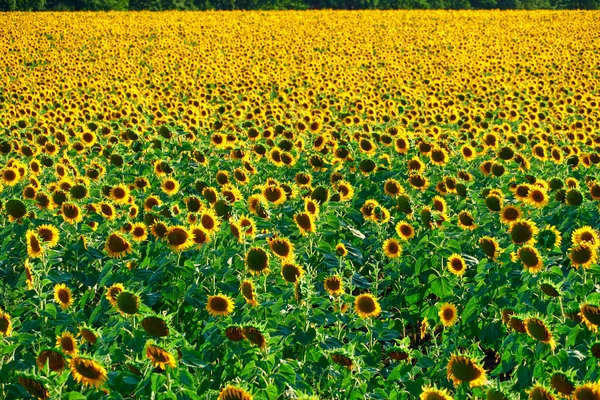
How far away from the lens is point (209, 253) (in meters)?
4.40

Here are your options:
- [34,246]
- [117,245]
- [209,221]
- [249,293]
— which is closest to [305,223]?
[209,221]

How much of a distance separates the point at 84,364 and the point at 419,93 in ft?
44.7

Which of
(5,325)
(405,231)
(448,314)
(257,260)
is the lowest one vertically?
(448,314)

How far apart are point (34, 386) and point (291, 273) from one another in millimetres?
1658

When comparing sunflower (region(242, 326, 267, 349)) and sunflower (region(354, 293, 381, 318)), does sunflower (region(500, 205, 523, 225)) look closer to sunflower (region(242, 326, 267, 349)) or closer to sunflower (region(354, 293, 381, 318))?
sunflower (region(354, 293, 381, 318))

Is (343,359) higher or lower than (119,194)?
lower

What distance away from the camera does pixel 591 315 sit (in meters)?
3.43

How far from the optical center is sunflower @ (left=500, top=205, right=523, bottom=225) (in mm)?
5186

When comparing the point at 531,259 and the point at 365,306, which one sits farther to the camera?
the point at 531,259

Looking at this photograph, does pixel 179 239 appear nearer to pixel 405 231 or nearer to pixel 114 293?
pixel 114 293

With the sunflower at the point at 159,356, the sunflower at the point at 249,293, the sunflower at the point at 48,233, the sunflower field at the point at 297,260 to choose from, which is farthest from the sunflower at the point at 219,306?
the sunflower at the point at 48,233

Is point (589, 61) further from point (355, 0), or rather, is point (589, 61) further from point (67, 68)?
point (355, 0)

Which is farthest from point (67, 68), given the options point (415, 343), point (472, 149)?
point (415, 343)

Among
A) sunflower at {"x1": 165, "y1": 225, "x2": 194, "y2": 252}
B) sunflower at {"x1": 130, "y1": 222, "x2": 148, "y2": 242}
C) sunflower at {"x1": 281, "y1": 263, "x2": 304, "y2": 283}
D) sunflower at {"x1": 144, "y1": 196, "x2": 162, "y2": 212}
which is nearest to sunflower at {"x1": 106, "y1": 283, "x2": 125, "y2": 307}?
sunflower at {"x1": 165, "y1": 225, "x2": 194, "y2": 252}
